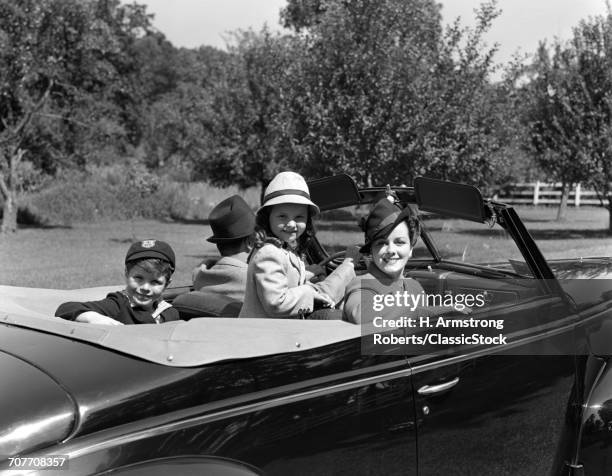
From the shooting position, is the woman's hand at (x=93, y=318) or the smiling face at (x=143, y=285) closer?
the woman's hand at (x=93, y=318)

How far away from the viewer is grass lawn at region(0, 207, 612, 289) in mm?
11688

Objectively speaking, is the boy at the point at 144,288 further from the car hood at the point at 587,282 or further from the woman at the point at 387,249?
the car hood at the point at 587,282

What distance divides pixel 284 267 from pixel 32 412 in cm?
141

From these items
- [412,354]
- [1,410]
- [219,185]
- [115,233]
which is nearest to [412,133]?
[412,354]

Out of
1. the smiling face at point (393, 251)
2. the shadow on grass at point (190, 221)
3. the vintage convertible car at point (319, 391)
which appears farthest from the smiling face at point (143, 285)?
the shadow on grass at point (190, 221)

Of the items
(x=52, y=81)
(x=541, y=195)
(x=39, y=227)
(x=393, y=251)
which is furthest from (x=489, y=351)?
(x=541, y=195)

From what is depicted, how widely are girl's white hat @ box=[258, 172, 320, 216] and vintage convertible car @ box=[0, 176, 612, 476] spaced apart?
21.8 inches

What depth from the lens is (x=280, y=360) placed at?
2.04 metres

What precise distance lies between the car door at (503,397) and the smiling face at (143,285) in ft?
3.84

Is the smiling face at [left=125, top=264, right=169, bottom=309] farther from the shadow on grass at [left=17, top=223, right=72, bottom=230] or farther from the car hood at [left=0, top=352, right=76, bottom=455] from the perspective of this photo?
the shadow on grass at [left=17, top=223, right=72, bottom=230]

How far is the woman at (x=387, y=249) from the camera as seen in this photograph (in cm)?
272

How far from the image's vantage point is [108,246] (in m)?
18.6

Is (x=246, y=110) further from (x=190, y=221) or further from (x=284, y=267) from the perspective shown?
(x=284, y=267)

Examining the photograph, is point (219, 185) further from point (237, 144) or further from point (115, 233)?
point (115, 233)
